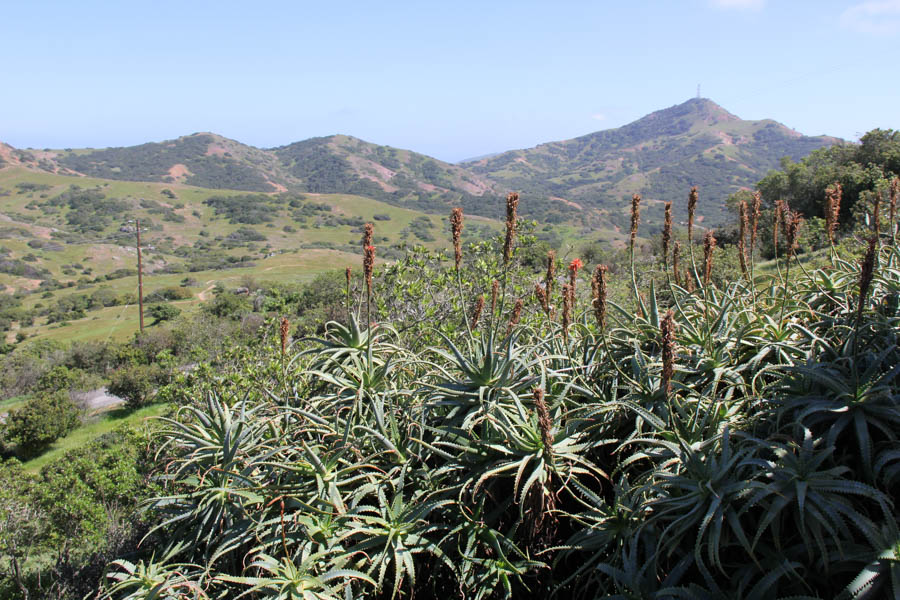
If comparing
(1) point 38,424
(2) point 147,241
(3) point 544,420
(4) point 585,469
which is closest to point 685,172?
(2) point 147,241

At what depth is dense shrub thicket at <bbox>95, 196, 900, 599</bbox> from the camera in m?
2.25

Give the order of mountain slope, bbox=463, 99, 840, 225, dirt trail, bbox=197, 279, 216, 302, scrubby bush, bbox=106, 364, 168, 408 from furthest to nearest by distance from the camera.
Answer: mountain slope, bbox=463, 99, 840, 225, dirt trail, bbox=197, 279, 216, 302, scrubby bush, bbox=106, 364, 168, 408

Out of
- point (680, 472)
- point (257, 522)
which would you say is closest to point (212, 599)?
point (257, 522)

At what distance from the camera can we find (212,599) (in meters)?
2.84

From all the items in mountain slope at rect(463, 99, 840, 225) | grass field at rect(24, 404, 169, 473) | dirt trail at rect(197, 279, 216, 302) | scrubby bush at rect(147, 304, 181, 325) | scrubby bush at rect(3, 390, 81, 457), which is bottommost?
grass field at rect(24, 404, 169, 473)

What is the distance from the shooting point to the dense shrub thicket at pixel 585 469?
2254 millimetres

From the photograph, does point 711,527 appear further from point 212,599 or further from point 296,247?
point 296,247

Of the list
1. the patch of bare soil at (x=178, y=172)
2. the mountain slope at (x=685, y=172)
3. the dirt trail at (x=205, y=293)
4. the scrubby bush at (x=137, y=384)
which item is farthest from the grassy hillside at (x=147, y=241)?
the mountain slope at (x=685, y=172)

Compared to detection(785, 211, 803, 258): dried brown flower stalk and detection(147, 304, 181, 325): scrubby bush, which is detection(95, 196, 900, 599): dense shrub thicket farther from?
detection(147, 304, 181, 325): scrubby bush

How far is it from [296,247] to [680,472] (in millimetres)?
97215

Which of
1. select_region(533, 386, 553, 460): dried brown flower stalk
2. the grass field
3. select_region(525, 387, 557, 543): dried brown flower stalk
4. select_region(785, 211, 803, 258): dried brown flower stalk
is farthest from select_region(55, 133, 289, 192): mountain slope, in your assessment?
select_region(533, 386, 553, 460): dried brown flower stalk

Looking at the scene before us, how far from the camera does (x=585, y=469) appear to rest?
3121 millimetres

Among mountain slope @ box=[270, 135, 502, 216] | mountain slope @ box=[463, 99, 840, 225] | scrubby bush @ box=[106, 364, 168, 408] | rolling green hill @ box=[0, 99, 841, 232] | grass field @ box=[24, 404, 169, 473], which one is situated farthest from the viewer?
mountain slope @ box=[270, 135, 502, 216]

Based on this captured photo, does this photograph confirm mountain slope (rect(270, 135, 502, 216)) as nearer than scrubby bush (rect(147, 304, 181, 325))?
No
